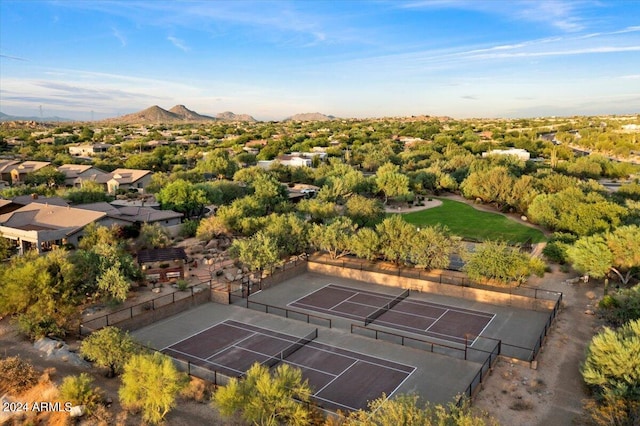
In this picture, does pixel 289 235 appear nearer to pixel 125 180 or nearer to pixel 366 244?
pixel 366 244

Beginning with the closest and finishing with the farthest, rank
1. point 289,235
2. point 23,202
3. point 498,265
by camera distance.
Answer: point 498,265, point 289,235, point 23,202

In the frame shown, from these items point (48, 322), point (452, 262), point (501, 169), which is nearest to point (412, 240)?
point (452, 262)

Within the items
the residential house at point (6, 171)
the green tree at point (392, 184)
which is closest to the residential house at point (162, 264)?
the green tree at point (392, 184)

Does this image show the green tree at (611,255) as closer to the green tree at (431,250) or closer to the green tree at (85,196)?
the green tree at (431,250)

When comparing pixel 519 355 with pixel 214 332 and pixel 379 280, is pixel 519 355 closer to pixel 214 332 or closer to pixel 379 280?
pixel 379 280

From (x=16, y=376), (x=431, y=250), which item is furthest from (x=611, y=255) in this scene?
(x=16, y=376)

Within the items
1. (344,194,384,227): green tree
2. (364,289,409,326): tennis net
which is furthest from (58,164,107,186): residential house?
(364,289,409,326): tennis net
